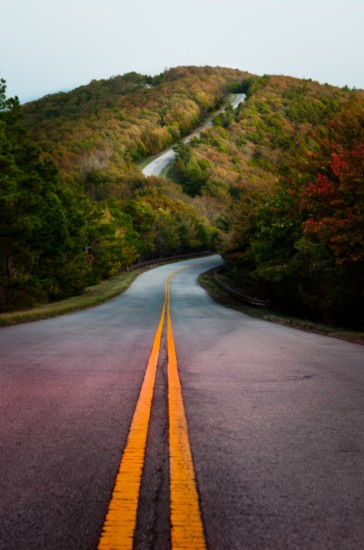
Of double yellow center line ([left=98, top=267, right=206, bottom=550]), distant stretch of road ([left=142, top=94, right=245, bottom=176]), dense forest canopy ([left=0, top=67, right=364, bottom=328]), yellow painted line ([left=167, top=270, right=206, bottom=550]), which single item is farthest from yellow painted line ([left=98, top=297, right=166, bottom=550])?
distant stretch of road ([left=142, top=94, right=245, bottom=176])

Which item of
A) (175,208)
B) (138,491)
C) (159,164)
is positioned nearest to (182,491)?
(138,491)

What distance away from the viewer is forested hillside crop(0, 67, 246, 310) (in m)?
27.8

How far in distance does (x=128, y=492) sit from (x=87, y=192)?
327ft

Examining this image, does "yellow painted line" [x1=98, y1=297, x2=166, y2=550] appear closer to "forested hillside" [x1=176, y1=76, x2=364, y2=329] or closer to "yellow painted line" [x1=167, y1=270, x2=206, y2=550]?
"yellow painted line" [x1=167, y1=270, x2=206, y2=550]

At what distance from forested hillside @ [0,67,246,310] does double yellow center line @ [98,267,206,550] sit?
874 inches

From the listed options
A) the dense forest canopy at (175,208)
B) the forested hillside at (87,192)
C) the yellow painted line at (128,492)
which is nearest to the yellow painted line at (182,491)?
the yellow painted line at (128,492)

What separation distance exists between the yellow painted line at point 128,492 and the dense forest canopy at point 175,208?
1139 cm

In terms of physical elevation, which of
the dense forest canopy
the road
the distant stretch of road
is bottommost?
the road

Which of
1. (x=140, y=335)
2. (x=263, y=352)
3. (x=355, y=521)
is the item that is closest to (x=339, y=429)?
(x=355, y=521)

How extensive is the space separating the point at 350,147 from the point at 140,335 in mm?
11382

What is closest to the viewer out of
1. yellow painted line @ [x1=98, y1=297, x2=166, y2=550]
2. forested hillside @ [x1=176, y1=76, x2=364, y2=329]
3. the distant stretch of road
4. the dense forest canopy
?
yellow painted line @ [x1=98, y1=297, x2=166, y2=550]

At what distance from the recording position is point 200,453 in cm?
298

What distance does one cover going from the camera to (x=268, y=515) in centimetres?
215

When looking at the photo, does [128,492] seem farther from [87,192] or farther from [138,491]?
[87,192]
